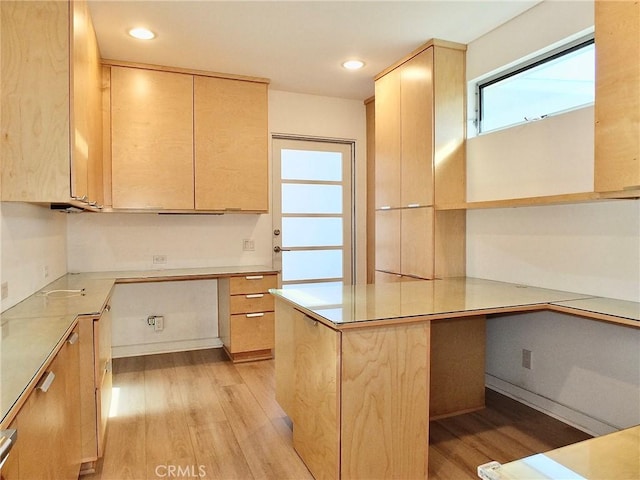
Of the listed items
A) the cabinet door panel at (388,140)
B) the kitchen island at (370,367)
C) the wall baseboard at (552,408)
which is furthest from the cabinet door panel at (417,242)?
the wall baseboard at (552,408)

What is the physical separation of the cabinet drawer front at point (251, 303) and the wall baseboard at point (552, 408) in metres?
1.91

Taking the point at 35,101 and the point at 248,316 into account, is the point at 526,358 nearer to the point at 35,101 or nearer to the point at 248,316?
the point at 248,316

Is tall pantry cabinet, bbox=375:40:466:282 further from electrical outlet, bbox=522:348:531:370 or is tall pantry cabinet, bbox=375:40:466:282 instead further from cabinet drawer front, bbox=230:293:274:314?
cabinet drawer front, bbox=230:293:274:314

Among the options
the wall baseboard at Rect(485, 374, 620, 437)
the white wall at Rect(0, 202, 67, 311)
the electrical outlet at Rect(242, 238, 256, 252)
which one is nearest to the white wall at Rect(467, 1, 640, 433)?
the wall baseboard at Rect(485, 374, 620, 437)

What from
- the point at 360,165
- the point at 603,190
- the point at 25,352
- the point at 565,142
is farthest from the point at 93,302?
the point at 360,165

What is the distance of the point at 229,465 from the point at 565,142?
2629 mm

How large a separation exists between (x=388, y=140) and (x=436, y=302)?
185 cm

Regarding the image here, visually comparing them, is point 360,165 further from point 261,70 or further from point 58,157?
point 58,157

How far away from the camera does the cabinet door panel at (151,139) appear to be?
11.5 feet

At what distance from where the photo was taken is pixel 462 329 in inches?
111

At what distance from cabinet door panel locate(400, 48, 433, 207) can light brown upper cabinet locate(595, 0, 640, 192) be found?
4.45ft

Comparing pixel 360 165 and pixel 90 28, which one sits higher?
pixel 90 28

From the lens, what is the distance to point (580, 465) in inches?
32.8

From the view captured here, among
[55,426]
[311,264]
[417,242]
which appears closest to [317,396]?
[55,426]
